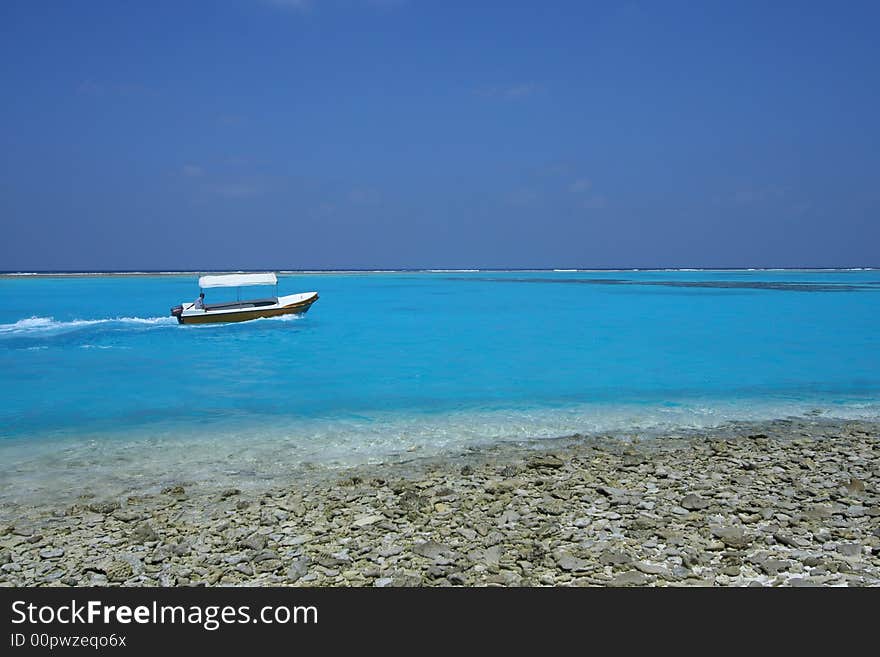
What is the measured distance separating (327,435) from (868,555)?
8183 mm

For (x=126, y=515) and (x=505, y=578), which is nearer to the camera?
(x=505, y=578)

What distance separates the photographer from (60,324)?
3416 centimetres

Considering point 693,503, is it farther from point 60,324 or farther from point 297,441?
point 60,324

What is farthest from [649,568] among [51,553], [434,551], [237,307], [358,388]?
[237,307]

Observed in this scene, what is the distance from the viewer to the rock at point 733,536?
545 centimetres

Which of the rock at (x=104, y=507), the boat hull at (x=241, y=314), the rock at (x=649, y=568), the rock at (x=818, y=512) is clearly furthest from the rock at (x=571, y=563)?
the boat hull at (x=241, y=314)

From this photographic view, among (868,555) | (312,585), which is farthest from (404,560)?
(868,555)

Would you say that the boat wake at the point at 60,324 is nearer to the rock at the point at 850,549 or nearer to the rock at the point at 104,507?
the rock at the point at 104,507

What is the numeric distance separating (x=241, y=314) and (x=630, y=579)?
29.7 m

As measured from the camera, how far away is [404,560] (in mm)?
5336

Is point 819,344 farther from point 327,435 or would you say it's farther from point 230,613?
point 230,613

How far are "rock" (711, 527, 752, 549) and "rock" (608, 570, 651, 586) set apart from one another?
1.10 m

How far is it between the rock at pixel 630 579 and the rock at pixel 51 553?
4.99 m

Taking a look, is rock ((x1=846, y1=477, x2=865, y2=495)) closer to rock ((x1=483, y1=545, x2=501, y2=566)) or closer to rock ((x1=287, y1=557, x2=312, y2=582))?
rock ((x1=483, y1=545, x2=501, y2=566))
